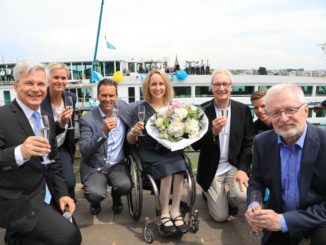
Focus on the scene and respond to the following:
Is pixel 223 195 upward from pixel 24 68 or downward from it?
downward

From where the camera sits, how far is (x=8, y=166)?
2080 mm

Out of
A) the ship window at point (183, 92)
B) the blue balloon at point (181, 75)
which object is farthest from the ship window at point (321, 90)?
the blue balloon at point (181, 75)

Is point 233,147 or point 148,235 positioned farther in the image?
point 233,147

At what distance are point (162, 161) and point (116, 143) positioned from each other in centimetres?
76

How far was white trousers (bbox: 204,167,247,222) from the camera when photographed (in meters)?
3.23

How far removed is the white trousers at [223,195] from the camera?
323 cm

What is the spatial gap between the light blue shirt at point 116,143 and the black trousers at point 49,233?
1.14m

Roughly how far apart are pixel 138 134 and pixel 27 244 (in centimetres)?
140

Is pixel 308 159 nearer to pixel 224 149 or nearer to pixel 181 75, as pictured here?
pixel 224 149

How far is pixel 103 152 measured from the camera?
346 centimetres

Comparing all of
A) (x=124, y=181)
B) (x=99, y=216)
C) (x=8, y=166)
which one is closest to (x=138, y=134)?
(x=124, y=181)

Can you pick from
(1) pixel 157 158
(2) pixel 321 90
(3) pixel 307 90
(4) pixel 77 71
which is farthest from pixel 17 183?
(2) pixel 321 90

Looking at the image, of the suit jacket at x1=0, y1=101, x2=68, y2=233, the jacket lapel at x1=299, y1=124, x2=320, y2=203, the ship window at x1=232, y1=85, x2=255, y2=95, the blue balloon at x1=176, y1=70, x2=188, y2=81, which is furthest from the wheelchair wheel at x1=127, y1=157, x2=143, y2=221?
the ship window at x1=232, y1=85, x2=255, y2=95

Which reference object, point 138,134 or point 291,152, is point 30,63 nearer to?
point 138,134
